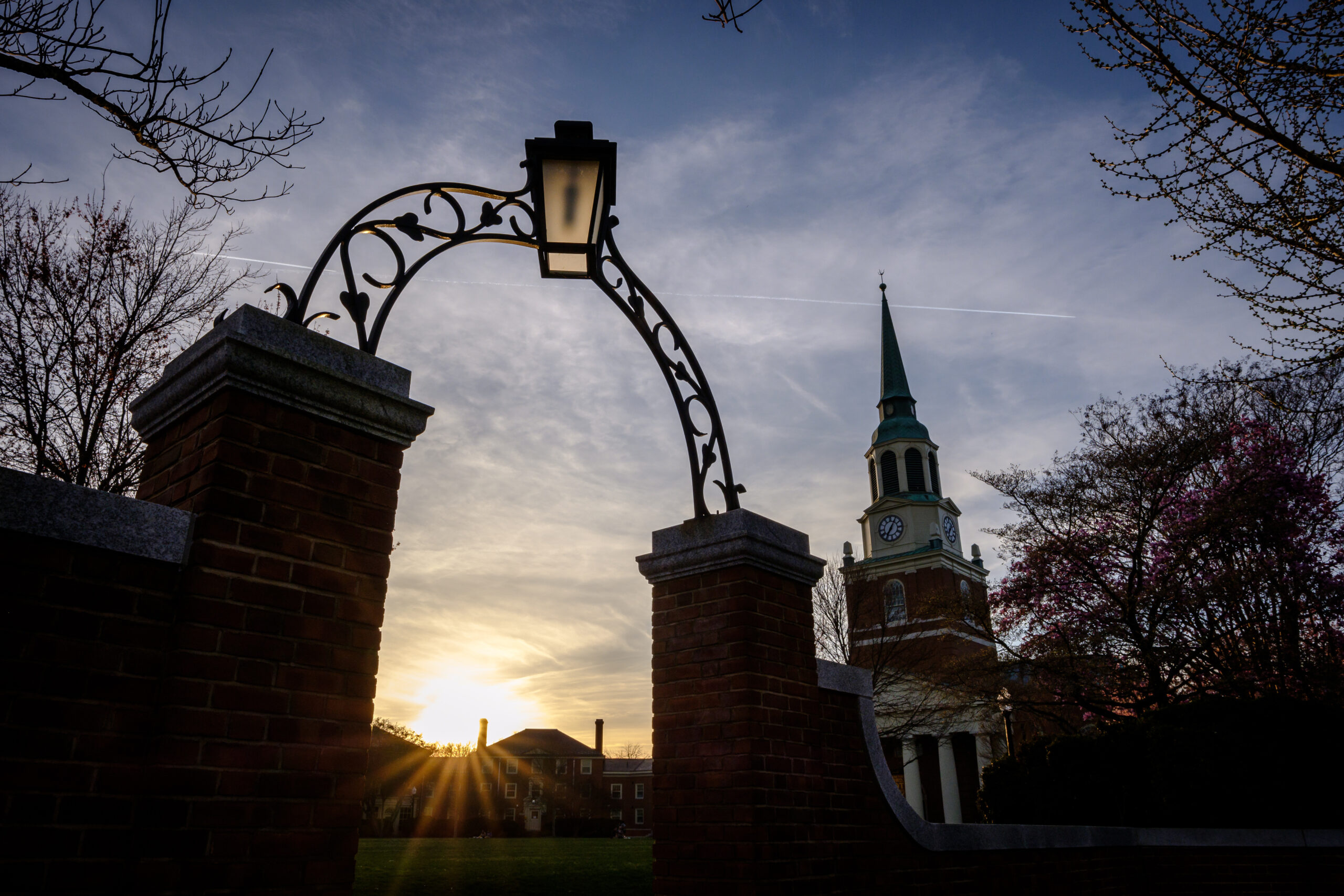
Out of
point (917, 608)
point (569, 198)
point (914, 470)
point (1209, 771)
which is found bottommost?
point (1209, 771)

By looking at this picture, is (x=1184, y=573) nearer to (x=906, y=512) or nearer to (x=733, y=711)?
(x=733, y=711)

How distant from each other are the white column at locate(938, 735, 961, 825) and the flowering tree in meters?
22.6

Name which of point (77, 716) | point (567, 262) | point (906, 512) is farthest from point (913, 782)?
point (77, 716)

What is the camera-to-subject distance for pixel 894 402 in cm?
4603

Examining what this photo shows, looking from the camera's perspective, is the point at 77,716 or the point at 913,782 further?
the point at 913,782

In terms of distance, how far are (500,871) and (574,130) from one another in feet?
65.6

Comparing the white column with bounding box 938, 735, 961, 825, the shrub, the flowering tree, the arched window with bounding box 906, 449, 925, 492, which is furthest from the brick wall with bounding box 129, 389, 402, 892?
the arched window with bounding box 906, 449, 925, 492

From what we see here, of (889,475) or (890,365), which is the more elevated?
(890,365)

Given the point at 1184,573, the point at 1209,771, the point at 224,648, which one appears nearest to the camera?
the point at 224,648

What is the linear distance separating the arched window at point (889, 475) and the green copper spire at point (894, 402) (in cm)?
95

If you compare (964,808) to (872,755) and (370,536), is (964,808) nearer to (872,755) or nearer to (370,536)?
(872,755)

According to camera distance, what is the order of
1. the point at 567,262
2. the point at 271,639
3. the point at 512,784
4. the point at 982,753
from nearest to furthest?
the point at 271,639, the point at 567,262, the point at 982,753, the point at 512,784

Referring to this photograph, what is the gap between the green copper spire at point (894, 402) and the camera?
4472cm

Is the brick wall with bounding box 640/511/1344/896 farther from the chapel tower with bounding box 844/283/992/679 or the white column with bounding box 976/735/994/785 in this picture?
the chapel tower with bounding box 844/283/992/679
